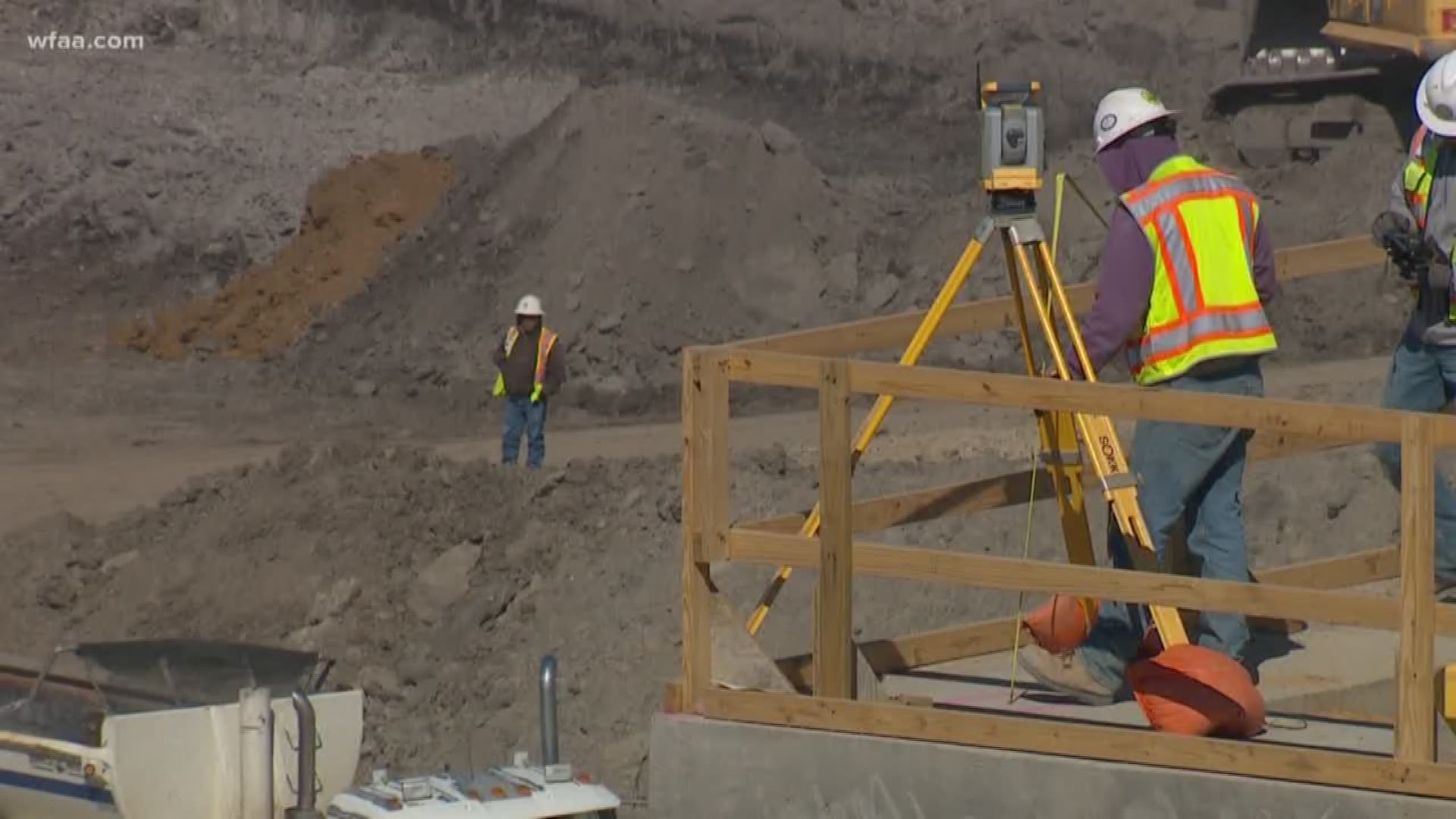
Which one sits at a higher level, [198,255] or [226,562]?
[198,255]

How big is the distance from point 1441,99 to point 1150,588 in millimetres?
2182

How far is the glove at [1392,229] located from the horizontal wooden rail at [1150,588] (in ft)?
5.77

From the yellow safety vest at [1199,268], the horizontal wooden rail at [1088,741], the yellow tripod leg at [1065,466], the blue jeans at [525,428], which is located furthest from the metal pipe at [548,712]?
the blue jeans at [525,428]

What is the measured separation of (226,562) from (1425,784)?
30.4 ft

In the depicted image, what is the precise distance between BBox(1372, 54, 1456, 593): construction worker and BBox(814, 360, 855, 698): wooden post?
88.5 inches

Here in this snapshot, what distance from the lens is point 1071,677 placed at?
799 centimetres

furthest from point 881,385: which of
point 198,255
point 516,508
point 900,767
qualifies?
point 198,255

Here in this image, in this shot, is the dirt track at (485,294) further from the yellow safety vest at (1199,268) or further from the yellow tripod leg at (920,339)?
the yellow safety vest at (1199,268)

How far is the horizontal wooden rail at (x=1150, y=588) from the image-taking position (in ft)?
22.5

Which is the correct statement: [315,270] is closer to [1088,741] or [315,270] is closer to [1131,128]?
[1131,128]

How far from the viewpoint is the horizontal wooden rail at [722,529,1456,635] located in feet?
22.5

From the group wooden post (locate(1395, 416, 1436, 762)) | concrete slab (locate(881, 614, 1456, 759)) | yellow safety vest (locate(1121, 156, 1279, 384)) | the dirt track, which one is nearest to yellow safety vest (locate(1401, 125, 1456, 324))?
yellow safety vest (locate(1121, 156, 1279, 384))

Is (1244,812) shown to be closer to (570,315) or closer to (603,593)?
(603,593)

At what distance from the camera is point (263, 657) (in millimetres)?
7699
